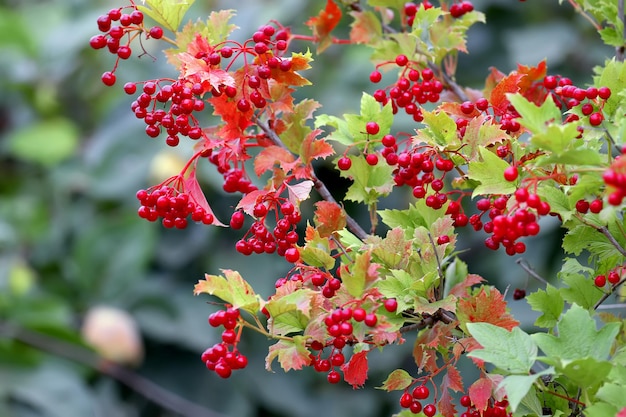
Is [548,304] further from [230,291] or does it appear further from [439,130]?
[230,291]

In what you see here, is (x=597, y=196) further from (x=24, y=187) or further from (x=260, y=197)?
(x=24, y=187)

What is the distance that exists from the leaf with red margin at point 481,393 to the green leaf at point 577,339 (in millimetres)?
87

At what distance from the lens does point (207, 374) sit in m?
2.37

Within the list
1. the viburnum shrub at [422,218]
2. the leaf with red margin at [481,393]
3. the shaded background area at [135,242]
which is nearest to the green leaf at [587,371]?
the viburnum shrub at [422,218]

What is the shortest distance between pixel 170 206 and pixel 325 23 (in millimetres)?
391

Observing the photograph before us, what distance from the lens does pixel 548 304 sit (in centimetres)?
90

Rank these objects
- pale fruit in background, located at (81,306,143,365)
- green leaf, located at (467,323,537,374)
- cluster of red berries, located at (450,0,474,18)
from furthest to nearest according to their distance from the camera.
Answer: pale fruit in background, located at (81,306,143,365), cluster of red berries, located at (450,0,474,18), green leaf, located at (467,323,537,374)

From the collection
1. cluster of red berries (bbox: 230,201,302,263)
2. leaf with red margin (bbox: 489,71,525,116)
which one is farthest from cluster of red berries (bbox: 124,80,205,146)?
leaf with red margin (bbox: 489,71,525,116)

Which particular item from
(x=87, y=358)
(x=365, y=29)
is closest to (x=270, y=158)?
(x=365, y=29)

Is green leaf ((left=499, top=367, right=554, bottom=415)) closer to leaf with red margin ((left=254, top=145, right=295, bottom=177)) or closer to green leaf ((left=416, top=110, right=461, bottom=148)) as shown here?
green leaf ((left=416, top=110, right=461, bottom=148))

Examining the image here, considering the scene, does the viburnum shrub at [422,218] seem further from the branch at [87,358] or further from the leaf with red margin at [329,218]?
the branch at [87,358]

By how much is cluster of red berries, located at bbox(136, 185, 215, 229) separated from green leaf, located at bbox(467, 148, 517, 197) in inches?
12.9

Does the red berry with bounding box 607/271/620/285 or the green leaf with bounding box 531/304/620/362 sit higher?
the green leaf with bounding box 531/304/620/362

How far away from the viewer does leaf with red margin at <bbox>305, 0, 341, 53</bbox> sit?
1.12 m
